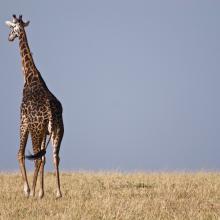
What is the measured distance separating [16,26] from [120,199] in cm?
496

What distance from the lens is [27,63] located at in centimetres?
1370

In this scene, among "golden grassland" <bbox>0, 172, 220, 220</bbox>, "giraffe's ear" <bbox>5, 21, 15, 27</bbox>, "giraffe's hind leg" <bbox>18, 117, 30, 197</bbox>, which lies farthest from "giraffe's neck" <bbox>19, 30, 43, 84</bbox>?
"golden grassland" <bbox>0, 172, 220, 220</bbox>

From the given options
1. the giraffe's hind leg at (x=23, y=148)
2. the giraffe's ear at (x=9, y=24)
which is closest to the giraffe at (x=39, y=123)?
the giraffe's hind leg at (x=23, y=148)

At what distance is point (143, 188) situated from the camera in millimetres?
14867

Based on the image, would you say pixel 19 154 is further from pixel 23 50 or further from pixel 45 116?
pixel 23 50

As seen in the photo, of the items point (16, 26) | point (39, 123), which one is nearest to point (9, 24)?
point (16, 26)

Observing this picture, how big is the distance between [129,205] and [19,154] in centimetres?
335

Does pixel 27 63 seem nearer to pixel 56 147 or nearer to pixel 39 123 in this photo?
pixel 39 123

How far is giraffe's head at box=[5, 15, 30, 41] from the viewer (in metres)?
13.9

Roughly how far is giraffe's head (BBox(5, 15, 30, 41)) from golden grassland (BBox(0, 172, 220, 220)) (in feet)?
12.4

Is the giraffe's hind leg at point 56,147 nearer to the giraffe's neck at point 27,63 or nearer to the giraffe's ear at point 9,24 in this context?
the giraffe's neck at point 27,63

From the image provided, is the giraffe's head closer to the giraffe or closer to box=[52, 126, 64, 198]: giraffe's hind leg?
the giraffe

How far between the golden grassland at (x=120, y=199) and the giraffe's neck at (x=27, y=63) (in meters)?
2.67

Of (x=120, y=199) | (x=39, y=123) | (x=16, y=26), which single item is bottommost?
(x=120, y=199)
